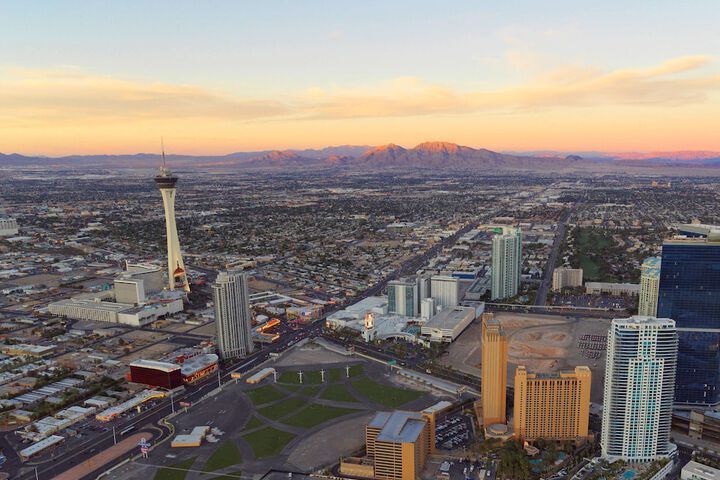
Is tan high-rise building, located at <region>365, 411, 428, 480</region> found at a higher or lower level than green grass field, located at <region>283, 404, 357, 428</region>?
higher

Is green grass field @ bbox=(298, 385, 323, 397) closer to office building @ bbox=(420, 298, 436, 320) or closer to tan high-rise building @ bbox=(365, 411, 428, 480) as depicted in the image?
tan high-rise building @ bbox=(365, 411, 428, 480)

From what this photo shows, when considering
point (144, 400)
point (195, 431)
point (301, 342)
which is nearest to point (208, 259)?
point (301, 342)

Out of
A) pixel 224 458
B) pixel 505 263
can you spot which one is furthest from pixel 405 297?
pixel 224 458

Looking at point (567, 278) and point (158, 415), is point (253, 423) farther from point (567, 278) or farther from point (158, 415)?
point (567, 278)

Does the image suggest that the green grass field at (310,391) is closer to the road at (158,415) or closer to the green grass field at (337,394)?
the green grass field at (337,394)

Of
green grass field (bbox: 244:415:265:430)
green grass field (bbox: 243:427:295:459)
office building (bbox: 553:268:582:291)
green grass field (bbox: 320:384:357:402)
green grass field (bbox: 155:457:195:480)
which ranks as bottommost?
green grass field (bbox: 155:457:195:480)

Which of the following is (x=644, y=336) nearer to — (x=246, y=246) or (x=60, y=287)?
(x=60, y=287)

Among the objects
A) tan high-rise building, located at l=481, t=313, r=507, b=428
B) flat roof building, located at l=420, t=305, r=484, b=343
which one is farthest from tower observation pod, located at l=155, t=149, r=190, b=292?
tan high-rise building, located at l=481, t=313, r=507, b=428
